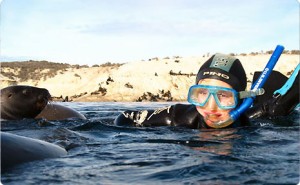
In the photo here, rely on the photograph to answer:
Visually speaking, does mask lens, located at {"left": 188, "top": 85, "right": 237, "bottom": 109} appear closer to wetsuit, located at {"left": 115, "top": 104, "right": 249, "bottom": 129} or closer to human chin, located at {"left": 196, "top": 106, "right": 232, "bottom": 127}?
human chin, located at {"left": 196, "top": 106, "right": 232, "bottom": 127}

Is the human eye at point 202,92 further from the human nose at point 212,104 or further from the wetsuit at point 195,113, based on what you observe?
the wetsuit at point 195,113

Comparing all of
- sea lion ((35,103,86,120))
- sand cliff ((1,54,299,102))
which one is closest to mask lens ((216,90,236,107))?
sea lion ((35,103,86,120))

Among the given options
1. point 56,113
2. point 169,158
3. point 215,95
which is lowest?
point 169,158

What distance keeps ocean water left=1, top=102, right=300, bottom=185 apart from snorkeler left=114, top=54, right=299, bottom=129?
230 mm

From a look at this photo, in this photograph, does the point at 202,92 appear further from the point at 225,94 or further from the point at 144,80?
the point at 144,80

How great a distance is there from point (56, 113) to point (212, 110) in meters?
3.88

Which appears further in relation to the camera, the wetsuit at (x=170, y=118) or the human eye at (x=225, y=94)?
the wetsuit at (x=170, y=118)

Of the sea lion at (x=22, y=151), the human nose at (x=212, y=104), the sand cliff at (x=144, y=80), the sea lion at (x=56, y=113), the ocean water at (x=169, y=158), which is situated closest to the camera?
the ocean water at (x=169, y=158)

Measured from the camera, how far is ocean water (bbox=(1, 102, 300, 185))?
2969 millimetres

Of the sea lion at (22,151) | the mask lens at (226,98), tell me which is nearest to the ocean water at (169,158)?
the sea lion at (22,151)

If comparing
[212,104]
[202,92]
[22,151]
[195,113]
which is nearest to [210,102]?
[212,104]

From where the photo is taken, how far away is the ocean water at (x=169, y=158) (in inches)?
117

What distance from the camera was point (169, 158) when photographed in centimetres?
366

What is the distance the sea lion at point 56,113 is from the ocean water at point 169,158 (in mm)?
2564
